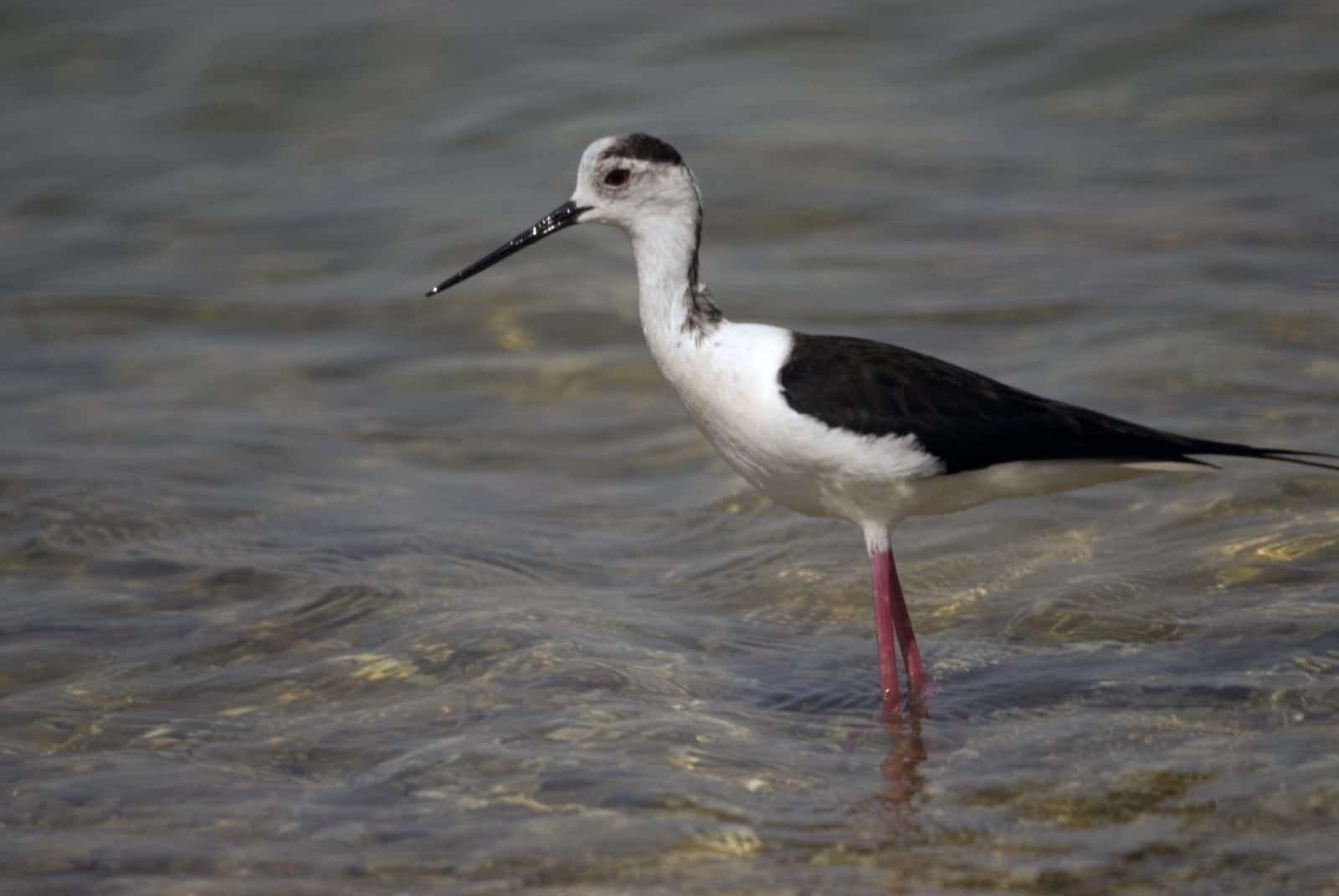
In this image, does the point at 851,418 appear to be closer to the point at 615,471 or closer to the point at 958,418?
the point at 958,418

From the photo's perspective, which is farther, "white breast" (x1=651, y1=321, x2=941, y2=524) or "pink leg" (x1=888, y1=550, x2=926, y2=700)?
"pink leg" (x1=888, y1=550, x2=926, y2=700)

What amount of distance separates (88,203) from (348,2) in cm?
259

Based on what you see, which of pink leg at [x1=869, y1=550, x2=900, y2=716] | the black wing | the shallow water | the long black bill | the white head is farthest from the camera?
the long black bill

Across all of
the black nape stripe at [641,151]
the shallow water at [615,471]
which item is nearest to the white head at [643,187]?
the black nape stripe at [641,151]

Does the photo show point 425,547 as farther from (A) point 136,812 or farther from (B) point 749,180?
(B) point 749,180

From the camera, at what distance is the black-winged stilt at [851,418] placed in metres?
5.07

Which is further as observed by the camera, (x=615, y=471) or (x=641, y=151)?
(x=615, y=471)

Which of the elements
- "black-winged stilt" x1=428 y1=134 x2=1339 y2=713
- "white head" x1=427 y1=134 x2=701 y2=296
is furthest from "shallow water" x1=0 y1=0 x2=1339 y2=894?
"white head" x1=427 y1=134 x2=701 y2=296

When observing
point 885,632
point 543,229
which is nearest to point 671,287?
point 543,229

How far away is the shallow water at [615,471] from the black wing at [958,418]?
686 millimetres

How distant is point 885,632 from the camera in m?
5.31

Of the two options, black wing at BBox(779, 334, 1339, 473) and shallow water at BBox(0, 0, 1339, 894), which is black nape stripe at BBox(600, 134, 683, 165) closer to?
black wing at BBox(779, 334, 1339, 473)

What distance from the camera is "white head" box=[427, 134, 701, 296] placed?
213 inches

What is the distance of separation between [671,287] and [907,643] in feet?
4.05
